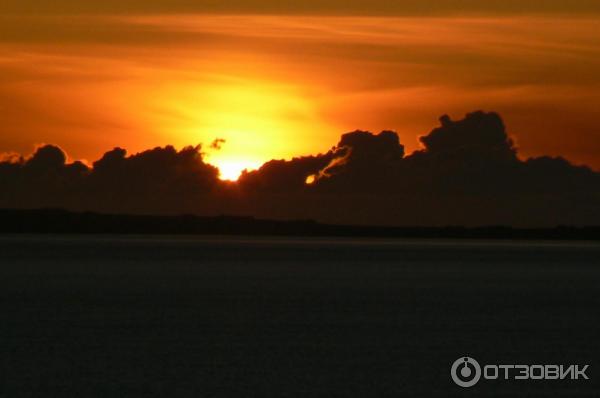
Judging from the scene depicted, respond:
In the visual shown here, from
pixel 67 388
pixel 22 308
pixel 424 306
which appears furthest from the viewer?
pixel 424 306

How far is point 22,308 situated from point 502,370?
28.0 m

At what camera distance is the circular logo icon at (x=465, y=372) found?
3216cm

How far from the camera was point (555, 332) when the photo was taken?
149 feet

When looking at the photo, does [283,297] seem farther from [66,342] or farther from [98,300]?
[66,342]

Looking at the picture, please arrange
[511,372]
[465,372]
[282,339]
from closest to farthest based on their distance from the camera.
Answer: [465,372] → [511,372] → [282,339]

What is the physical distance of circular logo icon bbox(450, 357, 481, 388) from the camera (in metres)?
32.2

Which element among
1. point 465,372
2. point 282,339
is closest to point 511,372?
point 465,372

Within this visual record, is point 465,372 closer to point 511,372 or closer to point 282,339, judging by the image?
point 511,372

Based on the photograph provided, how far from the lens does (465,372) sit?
33.8 metres

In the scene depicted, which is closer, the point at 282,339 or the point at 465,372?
the point at 465,372

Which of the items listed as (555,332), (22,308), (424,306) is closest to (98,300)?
(22,308)

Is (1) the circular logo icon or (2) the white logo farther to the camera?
(2) the white logo

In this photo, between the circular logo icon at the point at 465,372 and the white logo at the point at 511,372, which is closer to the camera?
the circular logo icon at the point at 465,372

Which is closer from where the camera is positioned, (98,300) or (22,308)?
(22,308)
